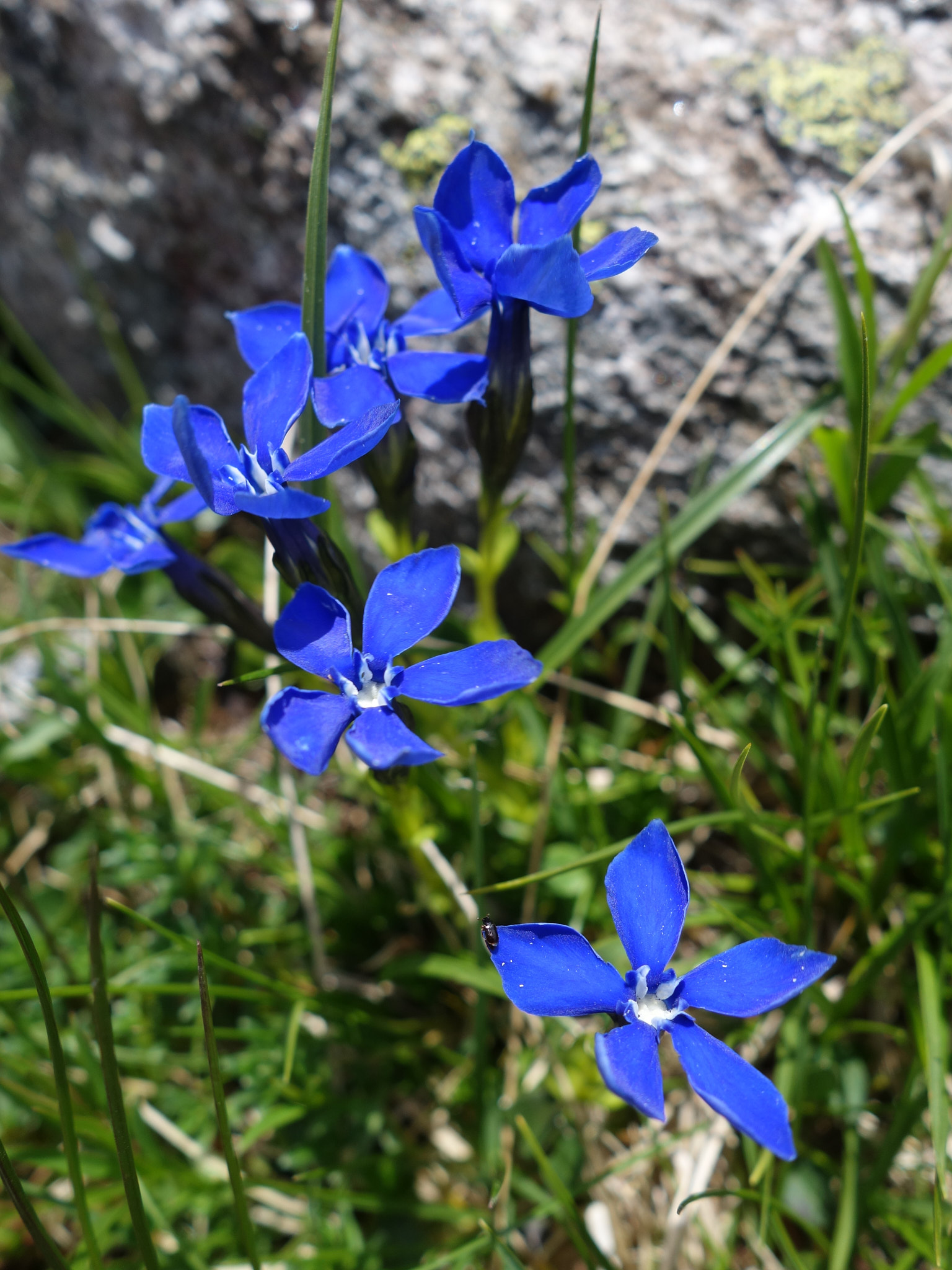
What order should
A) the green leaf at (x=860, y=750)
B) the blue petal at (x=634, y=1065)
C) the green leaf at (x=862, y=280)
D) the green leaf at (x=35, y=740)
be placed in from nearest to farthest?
1. the blue petal at (x=634, y=1065)
2. the green leaf at (x=860, y=750)
3. the green leaf at (x=862, y=280)
4. the green leaf at (x=35, y=740)

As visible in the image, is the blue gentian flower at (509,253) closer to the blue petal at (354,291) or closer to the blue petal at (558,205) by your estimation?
the blue petal at (558,205)

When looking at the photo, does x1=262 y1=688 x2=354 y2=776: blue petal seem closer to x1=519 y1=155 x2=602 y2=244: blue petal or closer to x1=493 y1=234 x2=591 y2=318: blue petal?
x1=493 y1=234 x2=591 y2=318: blue petal

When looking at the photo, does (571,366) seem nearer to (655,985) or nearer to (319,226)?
(319,226)

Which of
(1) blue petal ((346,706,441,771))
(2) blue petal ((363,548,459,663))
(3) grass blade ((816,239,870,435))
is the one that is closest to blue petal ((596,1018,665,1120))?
(1) blue petal ((346,706,441,771))

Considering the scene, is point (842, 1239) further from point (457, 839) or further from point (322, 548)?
point (322, 548)

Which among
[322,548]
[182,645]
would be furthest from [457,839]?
[182,645]

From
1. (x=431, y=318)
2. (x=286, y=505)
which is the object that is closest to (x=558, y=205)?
(x=431, y=318)

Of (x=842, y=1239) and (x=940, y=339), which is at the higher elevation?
(x=940, y=339)

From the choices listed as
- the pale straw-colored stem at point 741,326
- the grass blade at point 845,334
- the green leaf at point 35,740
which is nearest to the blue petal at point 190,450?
the pale straw-colored stem at point 741,326

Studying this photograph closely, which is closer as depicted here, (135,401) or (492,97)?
(492,97)
